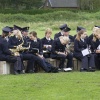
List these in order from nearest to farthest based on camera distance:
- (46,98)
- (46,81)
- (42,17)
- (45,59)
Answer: (46,98) → (46,81) → (45,59) → (42,17)

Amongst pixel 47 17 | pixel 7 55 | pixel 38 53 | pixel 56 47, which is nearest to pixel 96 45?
pixel 56 47

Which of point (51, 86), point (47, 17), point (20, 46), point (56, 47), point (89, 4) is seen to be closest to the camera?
point (51, 86)

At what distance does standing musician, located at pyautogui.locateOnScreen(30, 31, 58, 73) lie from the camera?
11.6 meters

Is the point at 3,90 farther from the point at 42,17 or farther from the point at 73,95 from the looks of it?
the point at 42,17

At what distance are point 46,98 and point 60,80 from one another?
1.96 m

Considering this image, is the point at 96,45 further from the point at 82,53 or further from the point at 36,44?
the point at 36,44

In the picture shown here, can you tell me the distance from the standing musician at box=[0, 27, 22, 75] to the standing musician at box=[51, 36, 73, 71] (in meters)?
1.25

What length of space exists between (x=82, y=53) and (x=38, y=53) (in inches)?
50.7

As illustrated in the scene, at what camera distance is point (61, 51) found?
40.2 feet

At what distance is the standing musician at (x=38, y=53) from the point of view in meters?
11.6

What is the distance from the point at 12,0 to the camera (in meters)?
81.2

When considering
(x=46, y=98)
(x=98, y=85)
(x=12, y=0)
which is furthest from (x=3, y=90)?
(x=12, y=0)

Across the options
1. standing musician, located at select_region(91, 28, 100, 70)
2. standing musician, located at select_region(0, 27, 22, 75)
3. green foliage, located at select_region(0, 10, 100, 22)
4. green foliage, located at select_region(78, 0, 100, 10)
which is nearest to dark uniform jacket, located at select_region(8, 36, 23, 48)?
standing musician, located at select_region(0, 27, 22, 75)

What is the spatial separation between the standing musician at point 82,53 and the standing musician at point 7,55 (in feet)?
6.07
